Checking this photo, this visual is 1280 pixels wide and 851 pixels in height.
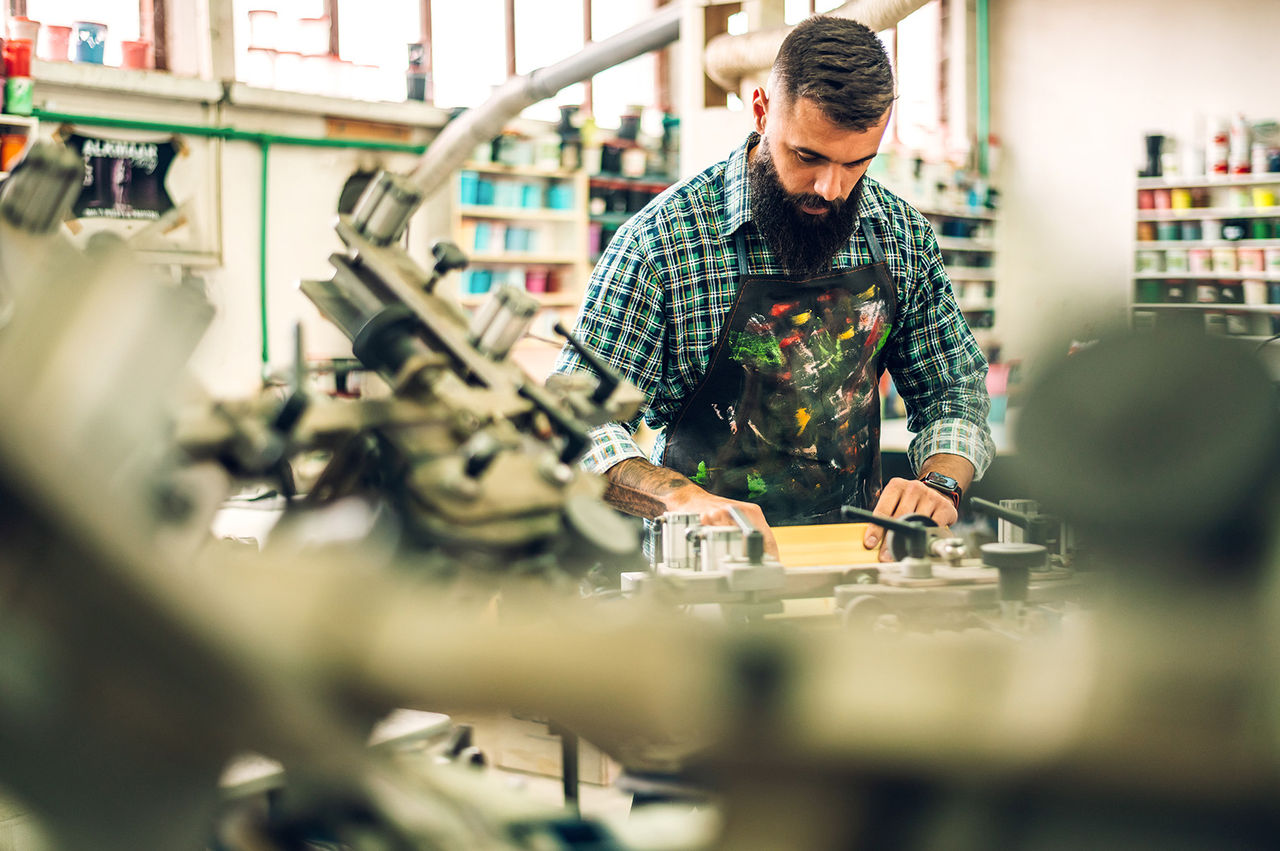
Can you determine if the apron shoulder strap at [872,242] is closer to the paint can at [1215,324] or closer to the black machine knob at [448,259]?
the black machine knob at [448,259]

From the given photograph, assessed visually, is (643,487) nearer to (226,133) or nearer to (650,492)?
(650,492)

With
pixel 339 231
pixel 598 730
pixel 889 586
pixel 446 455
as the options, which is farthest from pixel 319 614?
pixel 889 586

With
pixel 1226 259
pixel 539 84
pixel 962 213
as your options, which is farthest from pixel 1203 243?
pixel 539 84

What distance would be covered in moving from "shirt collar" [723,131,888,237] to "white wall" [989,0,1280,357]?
20.5 feet

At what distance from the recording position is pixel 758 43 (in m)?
4.59

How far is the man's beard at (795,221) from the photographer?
1934mm

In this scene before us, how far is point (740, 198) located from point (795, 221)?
0.12 meters

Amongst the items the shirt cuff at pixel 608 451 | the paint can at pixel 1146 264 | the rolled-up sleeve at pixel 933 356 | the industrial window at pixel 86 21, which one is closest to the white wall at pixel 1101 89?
the paint can at pixel 1146 264

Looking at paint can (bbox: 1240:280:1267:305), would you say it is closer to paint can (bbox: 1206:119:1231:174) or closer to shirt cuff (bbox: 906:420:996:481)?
paint can (bbox: 1206:119:1231:174)

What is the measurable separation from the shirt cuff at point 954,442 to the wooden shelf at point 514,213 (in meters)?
4.19

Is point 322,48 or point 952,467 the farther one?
point 322,48

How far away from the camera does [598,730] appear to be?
325mm

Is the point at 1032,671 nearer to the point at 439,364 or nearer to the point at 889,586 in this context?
the point at 439,364

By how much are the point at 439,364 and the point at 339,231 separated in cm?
18
